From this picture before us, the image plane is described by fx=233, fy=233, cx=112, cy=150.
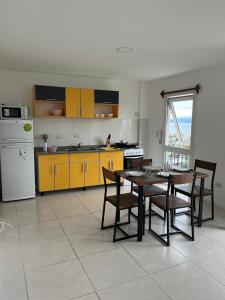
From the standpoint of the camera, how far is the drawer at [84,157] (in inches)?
185

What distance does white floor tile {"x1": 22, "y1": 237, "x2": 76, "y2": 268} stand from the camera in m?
2.46

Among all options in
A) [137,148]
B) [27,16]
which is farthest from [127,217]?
[27,16]

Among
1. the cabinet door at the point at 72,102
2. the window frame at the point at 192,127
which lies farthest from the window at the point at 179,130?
the cabinet door at the point at 72,102

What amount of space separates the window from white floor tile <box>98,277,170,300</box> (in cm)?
304

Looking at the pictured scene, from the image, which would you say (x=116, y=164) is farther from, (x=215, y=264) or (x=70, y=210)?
(x=215, y=264)

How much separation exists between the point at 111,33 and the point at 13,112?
95.3 inches

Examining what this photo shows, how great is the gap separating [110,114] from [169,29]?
3013 millimetres

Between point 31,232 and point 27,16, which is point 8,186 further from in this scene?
point 27,16

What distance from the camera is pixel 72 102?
480 cm

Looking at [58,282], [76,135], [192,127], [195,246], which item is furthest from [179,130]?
[58,282]

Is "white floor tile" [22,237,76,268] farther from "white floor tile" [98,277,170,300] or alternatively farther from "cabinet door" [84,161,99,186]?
"cabinet door" [84,161,99,186]

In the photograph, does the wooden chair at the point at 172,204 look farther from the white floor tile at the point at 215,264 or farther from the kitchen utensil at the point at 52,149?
the kitchen utensil at the point at 52,149

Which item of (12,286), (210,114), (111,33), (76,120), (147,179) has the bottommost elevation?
(12,286)

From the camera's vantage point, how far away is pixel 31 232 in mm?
3105
